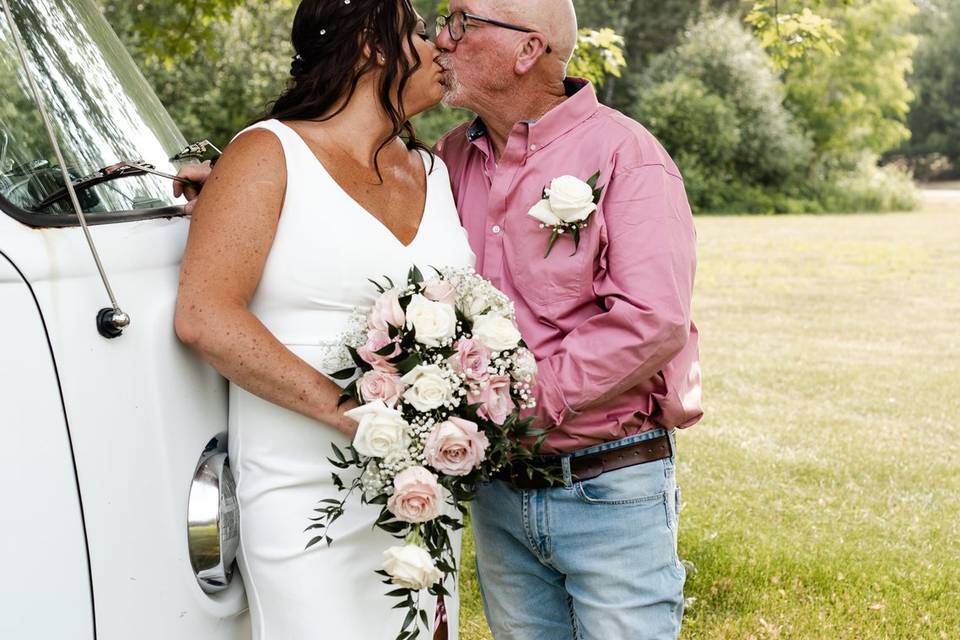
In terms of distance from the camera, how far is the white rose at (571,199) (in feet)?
8.52

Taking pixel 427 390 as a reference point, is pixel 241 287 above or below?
above

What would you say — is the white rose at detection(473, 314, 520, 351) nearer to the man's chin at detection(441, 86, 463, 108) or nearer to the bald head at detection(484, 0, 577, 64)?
the man's chin at detection(441, 86, 463, 108)

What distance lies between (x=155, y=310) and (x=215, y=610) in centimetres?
58

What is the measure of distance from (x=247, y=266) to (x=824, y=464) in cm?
641

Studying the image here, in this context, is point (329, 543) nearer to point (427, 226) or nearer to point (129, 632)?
point (129, 632)

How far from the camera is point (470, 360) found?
2.29 metres

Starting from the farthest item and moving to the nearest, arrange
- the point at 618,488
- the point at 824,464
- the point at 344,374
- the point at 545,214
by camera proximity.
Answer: the point at 824,464, the point at 618,488, the point at 545,214, the point at 344,374

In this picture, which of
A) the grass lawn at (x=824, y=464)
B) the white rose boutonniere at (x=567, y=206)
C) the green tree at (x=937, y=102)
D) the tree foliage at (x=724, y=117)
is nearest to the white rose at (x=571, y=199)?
the white rose boutonniere at (x=567, y=206)

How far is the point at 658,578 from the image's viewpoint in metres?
2.80

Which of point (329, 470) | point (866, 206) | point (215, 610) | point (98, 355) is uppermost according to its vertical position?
→ point (98, 355)

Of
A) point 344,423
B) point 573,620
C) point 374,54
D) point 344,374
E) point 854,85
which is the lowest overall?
point 573,620

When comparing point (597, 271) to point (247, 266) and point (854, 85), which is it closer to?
point (247, 266)

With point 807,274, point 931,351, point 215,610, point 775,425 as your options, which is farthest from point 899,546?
point 807,274

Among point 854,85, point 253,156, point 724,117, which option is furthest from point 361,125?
point 854,85
